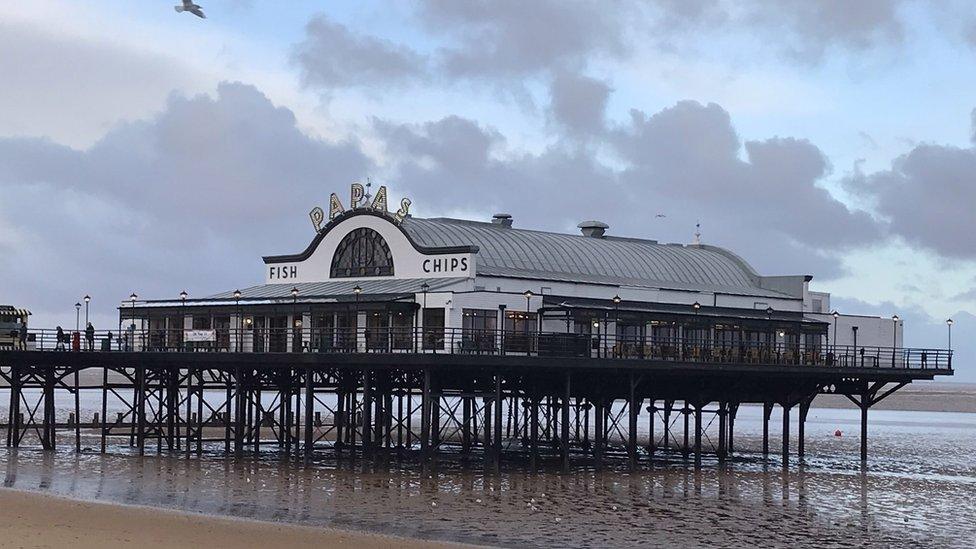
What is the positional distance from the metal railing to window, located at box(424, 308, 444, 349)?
49mm

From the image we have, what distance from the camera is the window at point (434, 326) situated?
53.0 m

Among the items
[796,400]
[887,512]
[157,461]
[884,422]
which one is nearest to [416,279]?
[157,461]

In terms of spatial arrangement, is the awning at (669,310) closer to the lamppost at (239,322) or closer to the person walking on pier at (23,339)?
the lamppost at (239,322)

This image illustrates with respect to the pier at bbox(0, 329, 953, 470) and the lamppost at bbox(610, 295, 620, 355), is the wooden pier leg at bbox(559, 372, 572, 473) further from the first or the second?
the lamppost at bbox(610, 295, 620, 355)

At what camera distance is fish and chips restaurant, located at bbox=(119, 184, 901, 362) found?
54.8m

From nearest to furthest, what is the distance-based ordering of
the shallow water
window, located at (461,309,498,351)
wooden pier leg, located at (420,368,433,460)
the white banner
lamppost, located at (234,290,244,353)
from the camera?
the shallow water < wooden pier leg, located at (420,368,433,460) < window, located at (461,309,498,351) < lamppost, located at (234,290,244,353) < the white banner

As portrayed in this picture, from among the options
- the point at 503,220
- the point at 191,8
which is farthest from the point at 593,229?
the point at 191,8

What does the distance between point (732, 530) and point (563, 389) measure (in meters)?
16.0

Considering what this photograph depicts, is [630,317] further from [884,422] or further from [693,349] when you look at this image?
[884,422]

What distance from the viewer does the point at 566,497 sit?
45.5 m

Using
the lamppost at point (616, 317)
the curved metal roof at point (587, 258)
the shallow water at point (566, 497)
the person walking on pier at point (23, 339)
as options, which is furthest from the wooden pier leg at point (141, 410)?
the lamppost at point (616, 317)

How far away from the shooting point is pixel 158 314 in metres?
63.8

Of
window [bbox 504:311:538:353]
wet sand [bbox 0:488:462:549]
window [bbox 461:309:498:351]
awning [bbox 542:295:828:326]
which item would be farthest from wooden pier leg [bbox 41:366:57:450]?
awning [bbox 542:295:828:326]

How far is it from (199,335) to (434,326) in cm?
1056
